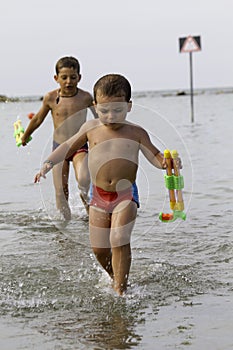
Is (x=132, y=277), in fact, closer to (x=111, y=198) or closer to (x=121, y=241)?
(x=121, y=241)

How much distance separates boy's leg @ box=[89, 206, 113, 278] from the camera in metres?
4.76

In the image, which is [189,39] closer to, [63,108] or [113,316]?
[63,108]

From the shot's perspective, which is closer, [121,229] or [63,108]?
[121,229]

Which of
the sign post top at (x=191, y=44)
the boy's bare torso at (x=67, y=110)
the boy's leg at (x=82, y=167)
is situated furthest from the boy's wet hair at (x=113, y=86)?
the sign post top at (x=191, y=44)

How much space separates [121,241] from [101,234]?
21cm

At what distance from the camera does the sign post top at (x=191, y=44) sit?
20.9 meters

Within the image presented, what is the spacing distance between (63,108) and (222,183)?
3.08m

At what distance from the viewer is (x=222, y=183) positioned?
9.77 metres

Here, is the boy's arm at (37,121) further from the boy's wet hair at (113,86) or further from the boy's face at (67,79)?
the boy's wet hair at (113,86)

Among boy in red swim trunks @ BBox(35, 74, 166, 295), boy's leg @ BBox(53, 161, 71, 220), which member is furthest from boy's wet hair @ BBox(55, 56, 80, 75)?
boy in red swim trunks @ BBox(35, 74, 166, 295)

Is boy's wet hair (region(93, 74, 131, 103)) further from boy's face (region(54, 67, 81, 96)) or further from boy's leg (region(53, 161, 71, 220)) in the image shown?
boy's leg (region(53, 161, 71, 220))

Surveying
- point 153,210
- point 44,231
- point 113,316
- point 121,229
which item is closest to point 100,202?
point 121,229

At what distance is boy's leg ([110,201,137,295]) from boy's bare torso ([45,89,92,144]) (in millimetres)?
2971

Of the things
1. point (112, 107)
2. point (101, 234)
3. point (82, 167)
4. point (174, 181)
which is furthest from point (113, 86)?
point (82, 167)
